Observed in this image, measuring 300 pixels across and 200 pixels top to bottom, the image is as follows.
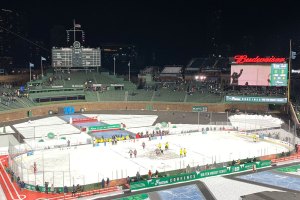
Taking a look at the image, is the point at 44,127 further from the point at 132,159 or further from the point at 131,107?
the point at 131,107

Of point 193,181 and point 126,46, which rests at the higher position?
point 126,46

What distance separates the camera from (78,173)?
117 feet

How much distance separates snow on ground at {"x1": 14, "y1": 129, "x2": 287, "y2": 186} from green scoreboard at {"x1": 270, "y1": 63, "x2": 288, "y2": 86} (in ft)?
74.6

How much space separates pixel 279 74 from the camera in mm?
69188

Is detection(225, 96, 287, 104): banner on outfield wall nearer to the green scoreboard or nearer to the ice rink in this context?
the green scoreboard

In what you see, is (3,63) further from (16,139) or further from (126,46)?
(16,139)

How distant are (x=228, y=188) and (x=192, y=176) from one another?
4059mm

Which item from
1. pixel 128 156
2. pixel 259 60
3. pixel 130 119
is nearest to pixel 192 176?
pixel 128 156

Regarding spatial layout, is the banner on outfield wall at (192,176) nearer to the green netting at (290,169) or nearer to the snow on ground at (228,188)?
the snow on ground at (228,188)

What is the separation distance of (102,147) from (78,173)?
12440 mm

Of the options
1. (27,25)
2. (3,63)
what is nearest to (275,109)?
(3,63)

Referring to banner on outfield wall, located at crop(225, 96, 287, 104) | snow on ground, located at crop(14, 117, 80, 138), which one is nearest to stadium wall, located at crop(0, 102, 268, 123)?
banner on outfield wall, located at crop(225, 96, 287, 104)

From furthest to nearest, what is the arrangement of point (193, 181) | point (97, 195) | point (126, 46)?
point (126, 46), point (193, 181), point (97, 195)

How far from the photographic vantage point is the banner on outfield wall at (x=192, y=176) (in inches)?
1245
